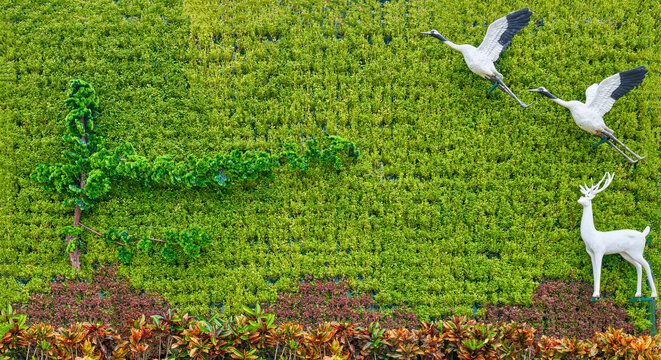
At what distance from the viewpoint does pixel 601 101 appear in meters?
3.86

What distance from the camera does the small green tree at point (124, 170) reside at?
3.85 metres

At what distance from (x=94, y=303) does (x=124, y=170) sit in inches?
44.6

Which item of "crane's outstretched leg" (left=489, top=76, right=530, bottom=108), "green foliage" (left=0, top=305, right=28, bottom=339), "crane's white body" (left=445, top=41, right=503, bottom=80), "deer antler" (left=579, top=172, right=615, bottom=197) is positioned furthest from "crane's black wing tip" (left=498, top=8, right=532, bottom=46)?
"green foliage" (left=0, top=305, right=28, bottom=339)

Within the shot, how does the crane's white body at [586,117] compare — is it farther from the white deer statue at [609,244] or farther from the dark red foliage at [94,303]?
the dark red foliage at [94,303]

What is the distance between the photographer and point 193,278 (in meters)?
3.91

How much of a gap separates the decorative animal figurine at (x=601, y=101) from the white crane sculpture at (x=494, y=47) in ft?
1.17

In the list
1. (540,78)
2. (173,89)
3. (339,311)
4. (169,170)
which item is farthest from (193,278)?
(540,78)

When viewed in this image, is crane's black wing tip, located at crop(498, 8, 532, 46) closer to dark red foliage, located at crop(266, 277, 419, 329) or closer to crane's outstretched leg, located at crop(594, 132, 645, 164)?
crane's outstretched leg, located at crop(594, 132, 645, 164)

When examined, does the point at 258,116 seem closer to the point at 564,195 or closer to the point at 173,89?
the point at 173,89

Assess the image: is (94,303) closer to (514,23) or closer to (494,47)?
(494,47)

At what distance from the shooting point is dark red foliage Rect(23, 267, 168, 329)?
3850 mm

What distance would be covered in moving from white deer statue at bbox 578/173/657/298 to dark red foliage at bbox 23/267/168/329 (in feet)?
11.5

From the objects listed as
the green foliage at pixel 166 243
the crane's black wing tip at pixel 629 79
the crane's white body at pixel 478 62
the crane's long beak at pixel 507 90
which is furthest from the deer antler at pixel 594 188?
the green foliage at pixel 166 243

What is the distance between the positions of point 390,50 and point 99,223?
2.97 m
